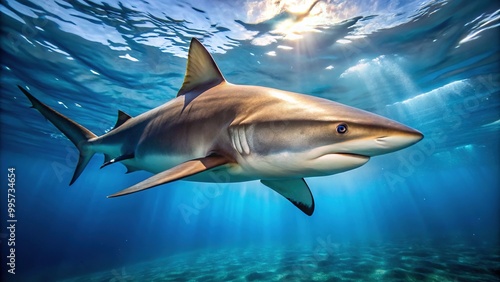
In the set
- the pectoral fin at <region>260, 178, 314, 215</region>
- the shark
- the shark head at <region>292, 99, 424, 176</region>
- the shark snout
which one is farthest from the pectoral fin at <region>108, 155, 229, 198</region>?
the pectoral fin at <region>260, 178, 314, 215</region>

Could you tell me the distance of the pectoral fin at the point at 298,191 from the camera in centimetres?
413

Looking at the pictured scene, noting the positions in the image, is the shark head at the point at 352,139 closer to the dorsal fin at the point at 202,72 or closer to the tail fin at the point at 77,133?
the dorsal fin at the point at 202,72

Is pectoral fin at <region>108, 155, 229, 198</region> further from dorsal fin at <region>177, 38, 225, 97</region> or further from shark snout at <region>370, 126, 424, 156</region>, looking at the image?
dorsal fin at <region>177, 38, 225, 97</region>

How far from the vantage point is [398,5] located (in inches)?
356

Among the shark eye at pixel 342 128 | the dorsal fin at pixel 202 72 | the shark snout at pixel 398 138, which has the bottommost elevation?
the shark snout at pixel 398 138

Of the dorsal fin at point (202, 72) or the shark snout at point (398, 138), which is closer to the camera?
the shark snout at point (398, 138)

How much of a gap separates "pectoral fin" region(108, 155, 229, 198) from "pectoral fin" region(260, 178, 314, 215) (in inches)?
67.7

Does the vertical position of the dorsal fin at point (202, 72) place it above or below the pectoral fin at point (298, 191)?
above

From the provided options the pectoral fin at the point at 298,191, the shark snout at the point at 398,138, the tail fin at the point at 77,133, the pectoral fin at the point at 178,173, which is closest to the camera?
the shark snout at the point at 398,138

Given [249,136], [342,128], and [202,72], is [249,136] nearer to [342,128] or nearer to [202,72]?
[342,128]

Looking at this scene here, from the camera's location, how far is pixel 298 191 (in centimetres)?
425

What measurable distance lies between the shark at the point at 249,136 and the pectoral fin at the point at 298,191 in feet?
0.06

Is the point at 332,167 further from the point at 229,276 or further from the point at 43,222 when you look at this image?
the point at 43,222

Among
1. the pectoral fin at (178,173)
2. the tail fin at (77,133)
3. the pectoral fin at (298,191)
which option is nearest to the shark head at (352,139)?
the pectoral fin at (178,173)
